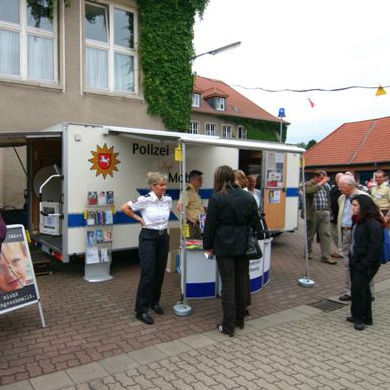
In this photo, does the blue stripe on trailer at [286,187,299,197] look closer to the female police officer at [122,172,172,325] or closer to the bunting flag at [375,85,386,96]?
the bunting flag at [375,85,386,96]

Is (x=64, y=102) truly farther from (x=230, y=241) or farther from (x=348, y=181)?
(x=348, y=181)

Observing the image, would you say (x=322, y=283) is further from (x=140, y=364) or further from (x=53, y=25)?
(x=53, y=25)

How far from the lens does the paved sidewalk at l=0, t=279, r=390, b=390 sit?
316 centimetres

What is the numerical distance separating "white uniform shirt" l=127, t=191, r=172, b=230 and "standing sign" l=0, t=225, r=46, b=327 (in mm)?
1299

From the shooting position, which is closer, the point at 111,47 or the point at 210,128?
the point at 111,47

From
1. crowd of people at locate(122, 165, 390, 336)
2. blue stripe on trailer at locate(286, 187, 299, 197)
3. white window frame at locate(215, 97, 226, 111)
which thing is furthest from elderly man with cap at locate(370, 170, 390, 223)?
white window frame at locate(215, 97, 226, 111)

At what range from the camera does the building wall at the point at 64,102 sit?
27.3ft

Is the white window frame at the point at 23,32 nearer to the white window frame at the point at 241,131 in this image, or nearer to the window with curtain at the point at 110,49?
the window with curtain at the point at 110,49

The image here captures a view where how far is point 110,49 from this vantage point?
32.4 ft

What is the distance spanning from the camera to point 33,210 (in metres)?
7.84

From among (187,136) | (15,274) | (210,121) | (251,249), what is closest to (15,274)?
(15,274)

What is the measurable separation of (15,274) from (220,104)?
30.9 meters

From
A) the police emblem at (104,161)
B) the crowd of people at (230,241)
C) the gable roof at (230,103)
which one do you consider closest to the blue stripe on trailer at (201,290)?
the crowd of people at (230,241)

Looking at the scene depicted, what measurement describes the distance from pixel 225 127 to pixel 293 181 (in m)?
24.3
